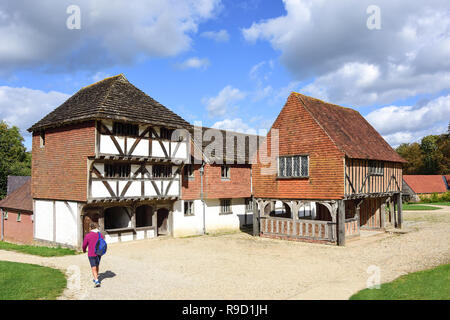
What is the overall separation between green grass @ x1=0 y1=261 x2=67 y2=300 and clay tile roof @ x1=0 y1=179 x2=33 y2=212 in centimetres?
1099

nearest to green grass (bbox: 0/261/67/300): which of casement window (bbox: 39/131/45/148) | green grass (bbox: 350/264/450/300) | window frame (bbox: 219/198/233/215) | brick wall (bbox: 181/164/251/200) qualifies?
green grass (bbox: 350/264/450/300)

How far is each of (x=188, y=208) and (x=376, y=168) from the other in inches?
478

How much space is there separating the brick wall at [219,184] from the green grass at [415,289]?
14.9 m

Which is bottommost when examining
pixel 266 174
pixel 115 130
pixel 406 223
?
pixel 406 223

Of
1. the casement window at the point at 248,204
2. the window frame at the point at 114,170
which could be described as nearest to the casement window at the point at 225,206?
the casement window at the point at 248,204

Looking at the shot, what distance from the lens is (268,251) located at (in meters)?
17.9

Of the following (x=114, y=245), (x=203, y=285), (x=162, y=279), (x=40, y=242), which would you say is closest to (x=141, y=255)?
(x=114, y=245)

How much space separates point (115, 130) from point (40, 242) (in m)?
8.16

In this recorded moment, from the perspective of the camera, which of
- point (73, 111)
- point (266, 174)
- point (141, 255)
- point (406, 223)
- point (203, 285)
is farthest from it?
point (406, 223)

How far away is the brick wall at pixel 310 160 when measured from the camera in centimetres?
1980

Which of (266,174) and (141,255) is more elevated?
(266,174)

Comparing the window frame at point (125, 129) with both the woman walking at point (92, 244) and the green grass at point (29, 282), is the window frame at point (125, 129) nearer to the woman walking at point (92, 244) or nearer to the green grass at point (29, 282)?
the green grass at point (29, 282)

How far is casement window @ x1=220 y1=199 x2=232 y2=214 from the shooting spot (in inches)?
1056
